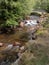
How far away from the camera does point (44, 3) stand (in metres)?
27.5

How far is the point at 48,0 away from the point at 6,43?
52.8 feet

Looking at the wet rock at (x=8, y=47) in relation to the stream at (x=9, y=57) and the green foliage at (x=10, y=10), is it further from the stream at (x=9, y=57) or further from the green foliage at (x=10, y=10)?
the green foliage at (x=10, y=10)

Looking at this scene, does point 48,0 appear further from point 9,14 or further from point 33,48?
point 33,48

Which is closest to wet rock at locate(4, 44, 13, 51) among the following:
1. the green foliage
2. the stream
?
the stream

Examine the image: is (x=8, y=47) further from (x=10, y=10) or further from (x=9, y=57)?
(x=10, y=10)

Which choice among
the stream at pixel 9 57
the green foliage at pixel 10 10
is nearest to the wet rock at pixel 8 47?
the stream at pixel 9 57

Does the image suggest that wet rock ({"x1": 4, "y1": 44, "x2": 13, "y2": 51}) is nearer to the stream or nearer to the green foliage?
the stream

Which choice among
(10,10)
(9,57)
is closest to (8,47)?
(9,57)

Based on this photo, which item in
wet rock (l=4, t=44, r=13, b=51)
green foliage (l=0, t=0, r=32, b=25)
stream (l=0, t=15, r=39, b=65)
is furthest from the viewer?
green foliage (l=0, t=0, r=32, b=25)

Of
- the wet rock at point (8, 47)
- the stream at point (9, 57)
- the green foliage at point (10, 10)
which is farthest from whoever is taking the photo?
the green foliage at point (10, 10)

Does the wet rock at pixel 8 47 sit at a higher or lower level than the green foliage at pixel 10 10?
lower

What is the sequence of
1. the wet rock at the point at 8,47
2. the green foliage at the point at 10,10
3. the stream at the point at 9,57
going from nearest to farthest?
the stream at the point at 9,57 < the wet rock at the point at 8,47 < the green foliage at the point at 10,10

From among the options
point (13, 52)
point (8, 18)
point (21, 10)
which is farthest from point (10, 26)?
point (13, 52)

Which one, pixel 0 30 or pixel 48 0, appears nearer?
pixel 0 30
